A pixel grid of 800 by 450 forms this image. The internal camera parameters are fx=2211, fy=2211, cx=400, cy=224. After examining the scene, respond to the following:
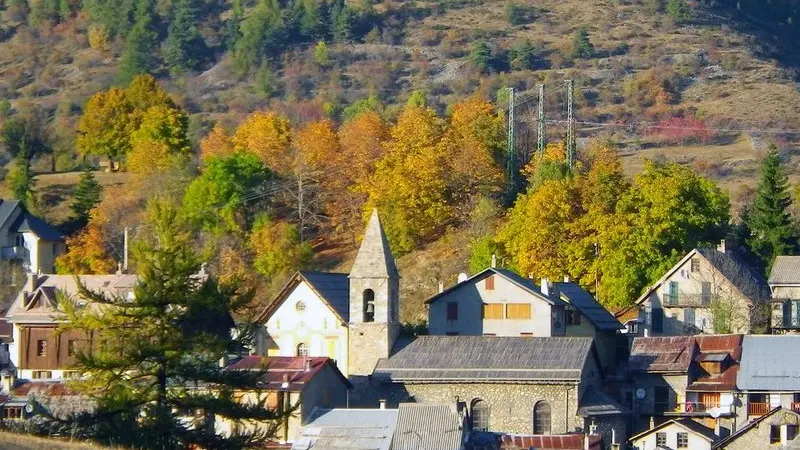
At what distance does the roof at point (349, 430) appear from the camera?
63.3 m

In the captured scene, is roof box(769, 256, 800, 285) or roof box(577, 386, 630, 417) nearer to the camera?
roof box(577, 386, 630, 417)

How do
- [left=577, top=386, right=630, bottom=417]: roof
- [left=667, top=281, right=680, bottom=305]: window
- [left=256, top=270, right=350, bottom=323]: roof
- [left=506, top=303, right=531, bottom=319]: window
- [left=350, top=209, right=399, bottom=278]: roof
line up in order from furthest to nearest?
[left=667, top=281, right=680, bottom=305]: window, [left=506, top=303, right=531, bottom=319]: window, [left=256, top=270, right=350, bottom=323]: roof, [left=350, top=209, right=399, bottom=278]: roof, [left=577, top=386, right=630, bottom=417]: roof

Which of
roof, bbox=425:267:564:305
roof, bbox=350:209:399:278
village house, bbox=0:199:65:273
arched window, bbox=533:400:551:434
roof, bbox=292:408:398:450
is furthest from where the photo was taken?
village house, bbox=0:199:65:273

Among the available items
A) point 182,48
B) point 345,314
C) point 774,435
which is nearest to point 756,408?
point 774,435

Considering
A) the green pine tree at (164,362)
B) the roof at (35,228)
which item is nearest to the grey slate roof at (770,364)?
the green pine tree at (164,362)

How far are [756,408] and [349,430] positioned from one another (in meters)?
14.5

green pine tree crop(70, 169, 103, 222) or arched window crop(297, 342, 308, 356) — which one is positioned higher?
green pine tree crop(70, 169, 103, 222)

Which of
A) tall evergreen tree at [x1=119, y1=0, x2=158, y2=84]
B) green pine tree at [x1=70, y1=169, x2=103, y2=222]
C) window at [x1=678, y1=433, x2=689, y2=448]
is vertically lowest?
window at [x1=678, y1=433, x2=689, y2=448]

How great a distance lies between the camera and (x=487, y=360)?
229ft

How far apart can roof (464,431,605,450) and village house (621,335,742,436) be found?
6367 mm

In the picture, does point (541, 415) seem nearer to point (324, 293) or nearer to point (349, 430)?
point (349, 430)

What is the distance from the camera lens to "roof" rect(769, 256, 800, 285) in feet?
280

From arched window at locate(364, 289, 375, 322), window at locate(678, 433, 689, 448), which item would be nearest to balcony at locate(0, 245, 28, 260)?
arched window at locate(364, 289, 375, 322)

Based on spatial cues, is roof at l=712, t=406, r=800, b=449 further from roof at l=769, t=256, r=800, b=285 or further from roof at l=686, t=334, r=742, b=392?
roof at l=769, t=256, r=800, b=285
